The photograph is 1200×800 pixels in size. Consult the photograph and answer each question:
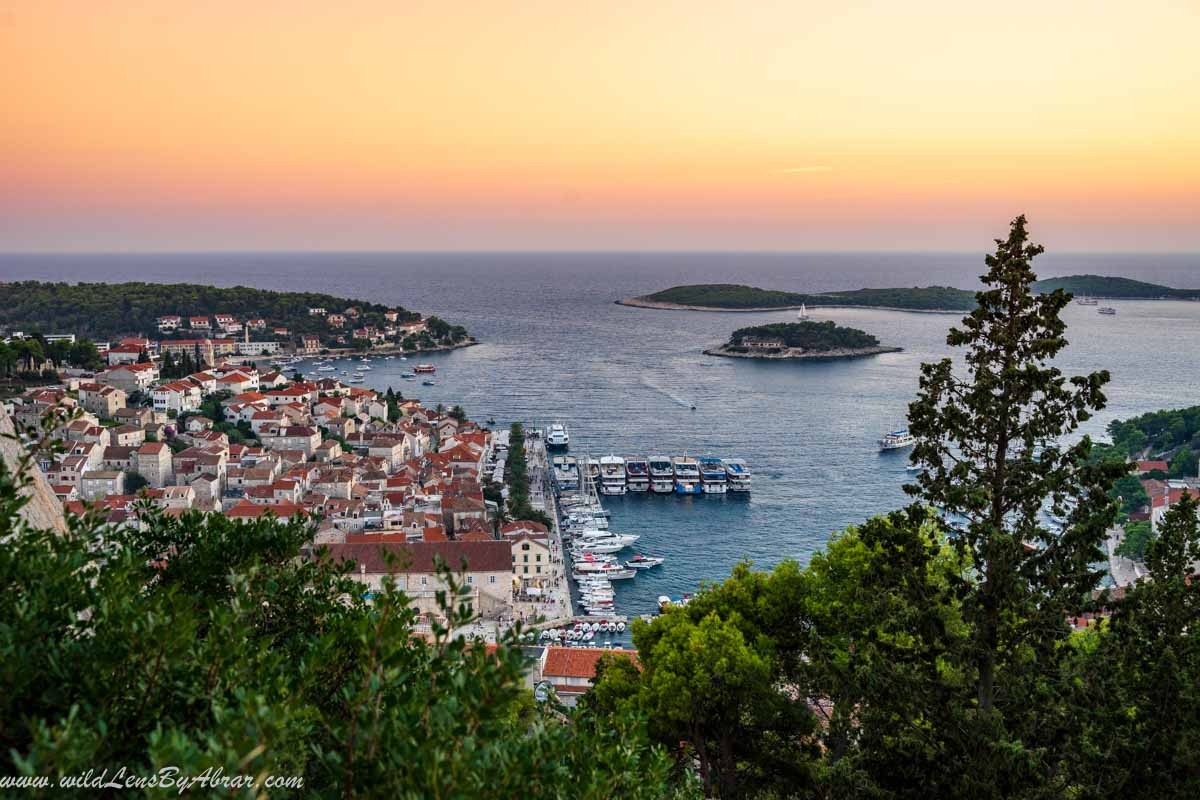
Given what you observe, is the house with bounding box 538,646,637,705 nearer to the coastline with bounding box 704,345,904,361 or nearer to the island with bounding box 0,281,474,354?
the coastline with bounding box 704,345,904,361

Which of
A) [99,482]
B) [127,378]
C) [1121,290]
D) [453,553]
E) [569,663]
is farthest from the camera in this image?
[1121,290]

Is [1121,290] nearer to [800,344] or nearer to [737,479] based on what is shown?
[800,344]

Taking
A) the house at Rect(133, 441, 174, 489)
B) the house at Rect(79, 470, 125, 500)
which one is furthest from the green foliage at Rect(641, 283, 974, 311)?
the house at Rect(79, 470, 125, 500)

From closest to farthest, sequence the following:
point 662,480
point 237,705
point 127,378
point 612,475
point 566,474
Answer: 1. point 237,705
2. point 662,480
3. point 612,475
4. point 566,474
5. point 127,378

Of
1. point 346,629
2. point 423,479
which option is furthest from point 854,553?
point 423,479

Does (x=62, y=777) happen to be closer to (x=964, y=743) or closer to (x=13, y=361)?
(x=964, y=743)

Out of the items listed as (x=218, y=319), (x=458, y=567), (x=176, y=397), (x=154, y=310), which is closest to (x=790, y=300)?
(x=218, y=319)

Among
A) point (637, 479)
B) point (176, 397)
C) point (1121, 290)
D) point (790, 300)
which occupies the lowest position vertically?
point (637, 479)
